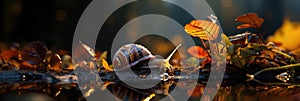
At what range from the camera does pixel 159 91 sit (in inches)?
19.1

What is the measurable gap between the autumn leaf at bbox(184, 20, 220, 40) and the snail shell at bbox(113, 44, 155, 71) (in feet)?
0.34

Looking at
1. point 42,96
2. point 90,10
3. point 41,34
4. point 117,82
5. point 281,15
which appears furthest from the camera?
point 281,15

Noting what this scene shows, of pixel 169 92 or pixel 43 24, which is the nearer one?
pixel 169 92

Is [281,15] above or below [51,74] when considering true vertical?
above

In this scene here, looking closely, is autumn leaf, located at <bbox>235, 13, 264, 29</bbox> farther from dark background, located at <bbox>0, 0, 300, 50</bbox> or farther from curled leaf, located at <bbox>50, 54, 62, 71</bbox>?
dark background, located at <bbox>0, 0, 300, 50</bbox>

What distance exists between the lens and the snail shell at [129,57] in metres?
0.69

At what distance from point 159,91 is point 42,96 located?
0.14 m

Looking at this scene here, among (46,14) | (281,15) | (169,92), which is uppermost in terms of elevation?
(46,14)

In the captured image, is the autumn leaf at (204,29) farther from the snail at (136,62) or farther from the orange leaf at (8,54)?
the orange leaf at (8,54)

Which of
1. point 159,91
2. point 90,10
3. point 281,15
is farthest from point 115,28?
point 159,91

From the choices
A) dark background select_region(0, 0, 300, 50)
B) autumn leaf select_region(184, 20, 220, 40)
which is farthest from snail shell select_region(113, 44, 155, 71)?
dark background select_region(0, 0, 300, 50)

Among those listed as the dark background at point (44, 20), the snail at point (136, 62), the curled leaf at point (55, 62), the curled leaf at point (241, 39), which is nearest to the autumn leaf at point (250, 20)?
the curled leaf at point (241, 39)

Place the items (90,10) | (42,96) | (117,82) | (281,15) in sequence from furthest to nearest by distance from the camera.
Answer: (281,15), (90,10), (117,82), (42,96)

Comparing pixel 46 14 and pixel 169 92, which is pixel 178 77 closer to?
pixel 169 92
